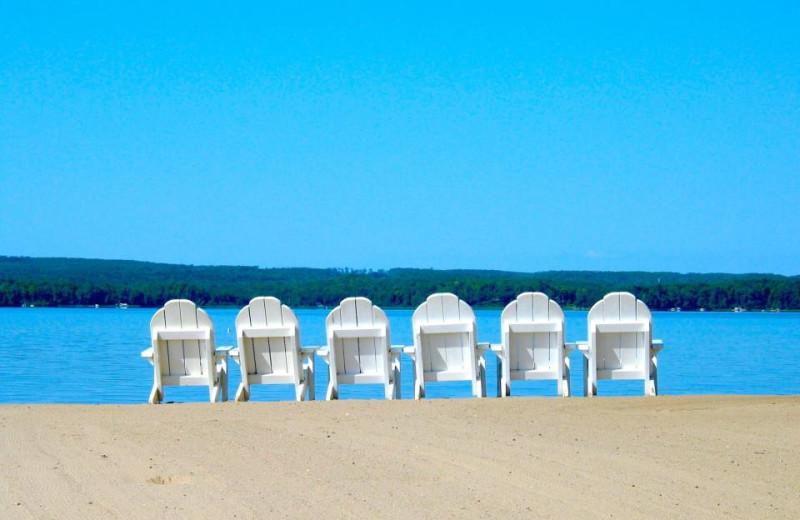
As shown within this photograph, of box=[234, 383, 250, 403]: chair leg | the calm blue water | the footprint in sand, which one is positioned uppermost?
box=[234, 383, 250, 403]: chair leg

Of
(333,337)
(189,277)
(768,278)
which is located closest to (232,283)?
(189,277)

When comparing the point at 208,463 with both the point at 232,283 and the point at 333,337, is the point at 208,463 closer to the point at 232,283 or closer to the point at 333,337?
the point at 333,337

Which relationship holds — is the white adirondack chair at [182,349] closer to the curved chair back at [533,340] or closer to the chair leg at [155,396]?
the chair leg at [155,396]

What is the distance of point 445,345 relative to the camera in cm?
1099

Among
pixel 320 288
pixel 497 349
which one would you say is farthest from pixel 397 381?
pixel 320 288

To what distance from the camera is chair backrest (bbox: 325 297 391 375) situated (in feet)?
35.5

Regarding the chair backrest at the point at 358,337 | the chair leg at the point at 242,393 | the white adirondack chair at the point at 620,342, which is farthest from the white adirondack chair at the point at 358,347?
the white adirondack chair at the point at 620,342

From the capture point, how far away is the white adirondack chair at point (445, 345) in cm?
1085

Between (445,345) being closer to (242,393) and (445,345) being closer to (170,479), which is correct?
(242,393)

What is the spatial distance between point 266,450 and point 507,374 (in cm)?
422

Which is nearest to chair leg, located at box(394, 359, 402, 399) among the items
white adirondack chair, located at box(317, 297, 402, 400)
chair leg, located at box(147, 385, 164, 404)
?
white adirondack chair, located at box(317, 297, 402, 400)

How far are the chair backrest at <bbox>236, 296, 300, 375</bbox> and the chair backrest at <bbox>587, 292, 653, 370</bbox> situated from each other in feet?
9.53

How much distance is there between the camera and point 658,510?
5.41 m

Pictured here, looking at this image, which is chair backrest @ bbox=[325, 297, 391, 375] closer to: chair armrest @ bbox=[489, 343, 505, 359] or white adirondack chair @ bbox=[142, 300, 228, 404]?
chair armrest @ bbox=[489, 343, 505, 359]
